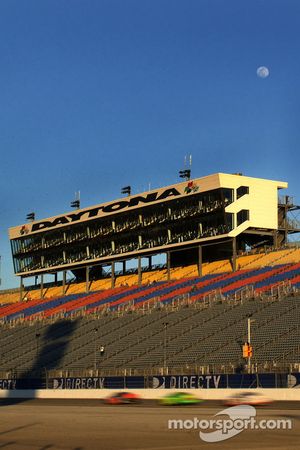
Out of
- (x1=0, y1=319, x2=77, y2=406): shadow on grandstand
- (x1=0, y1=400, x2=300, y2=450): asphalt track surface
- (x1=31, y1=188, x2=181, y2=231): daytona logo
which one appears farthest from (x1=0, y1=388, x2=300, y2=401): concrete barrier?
(x1=31, y1=188, x2=181, y2=231): daytona logo

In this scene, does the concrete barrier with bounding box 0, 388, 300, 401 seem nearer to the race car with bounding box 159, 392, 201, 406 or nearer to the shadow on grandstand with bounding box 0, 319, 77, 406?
the shadow on grandstand with bounding box 0, 319, 77, 406

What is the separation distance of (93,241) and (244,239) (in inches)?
935

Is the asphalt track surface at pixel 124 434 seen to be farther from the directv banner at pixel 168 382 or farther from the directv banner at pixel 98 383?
the directv banner at pixel 98 383

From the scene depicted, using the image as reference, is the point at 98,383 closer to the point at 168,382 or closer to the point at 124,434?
the point at 168,382

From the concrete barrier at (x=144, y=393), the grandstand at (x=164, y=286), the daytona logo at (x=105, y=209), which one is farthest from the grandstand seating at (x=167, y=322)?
the daytona logo at (x=105, y=209)

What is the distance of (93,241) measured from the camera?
11156 cm

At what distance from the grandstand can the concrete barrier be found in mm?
3245

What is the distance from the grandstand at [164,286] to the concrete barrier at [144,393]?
3.24 meters

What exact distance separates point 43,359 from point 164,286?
21178 mm

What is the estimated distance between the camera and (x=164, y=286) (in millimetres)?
98750

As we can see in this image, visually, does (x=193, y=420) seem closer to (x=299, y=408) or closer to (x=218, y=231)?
(x=299, y=408)

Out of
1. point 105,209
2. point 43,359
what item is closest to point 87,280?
point 105,209

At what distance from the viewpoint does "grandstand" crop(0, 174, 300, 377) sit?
70438 millimetres

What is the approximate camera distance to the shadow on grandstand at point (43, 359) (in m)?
72.7
